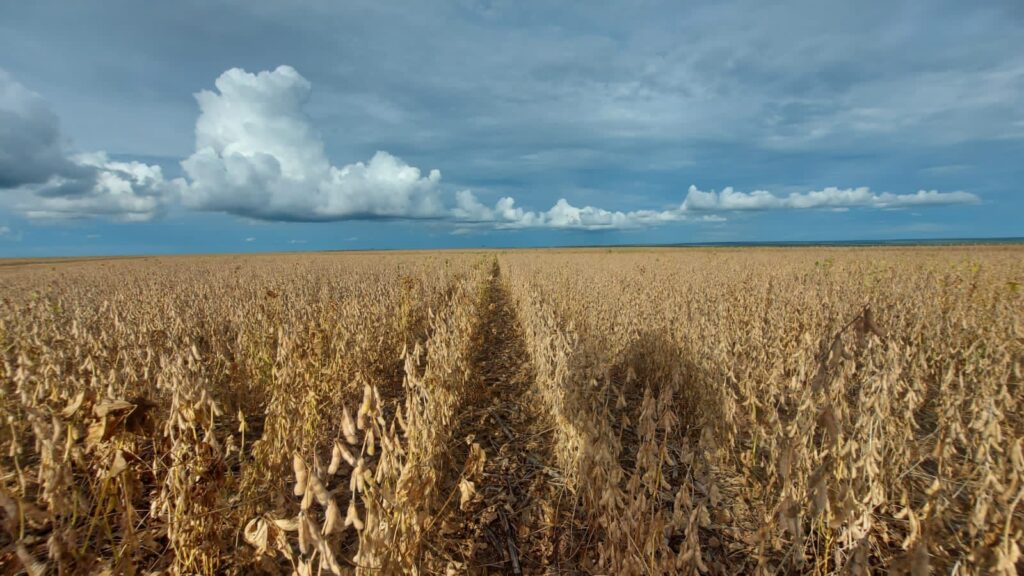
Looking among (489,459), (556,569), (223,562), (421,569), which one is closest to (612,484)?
(556,569)

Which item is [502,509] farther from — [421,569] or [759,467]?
[759,467]

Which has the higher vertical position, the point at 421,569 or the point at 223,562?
the point at 421,569

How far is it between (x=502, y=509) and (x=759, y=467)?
7.12 ft

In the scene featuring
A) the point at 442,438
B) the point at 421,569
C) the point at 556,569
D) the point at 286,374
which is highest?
the point at 286,374

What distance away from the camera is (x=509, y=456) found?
395 centimetres

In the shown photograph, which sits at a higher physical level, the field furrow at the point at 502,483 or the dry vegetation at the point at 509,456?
the dry vegetation at the point at 509,456

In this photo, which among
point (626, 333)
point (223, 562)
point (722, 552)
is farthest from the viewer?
point (626, 333)

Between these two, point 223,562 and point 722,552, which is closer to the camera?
point 223,562

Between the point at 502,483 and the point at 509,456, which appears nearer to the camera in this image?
the point at 502,483

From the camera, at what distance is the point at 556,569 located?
103 inches

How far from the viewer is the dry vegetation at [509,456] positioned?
64.7 inches

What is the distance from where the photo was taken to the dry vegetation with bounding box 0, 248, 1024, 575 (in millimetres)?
1643

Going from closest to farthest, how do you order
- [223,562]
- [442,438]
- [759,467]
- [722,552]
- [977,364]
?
[223,562] < [722,552] < [442,438] < [759,467] < [977,364]

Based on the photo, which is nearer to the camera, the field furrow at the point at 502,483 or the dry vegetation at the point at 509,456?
the dry vegetation at the point at 509,456
